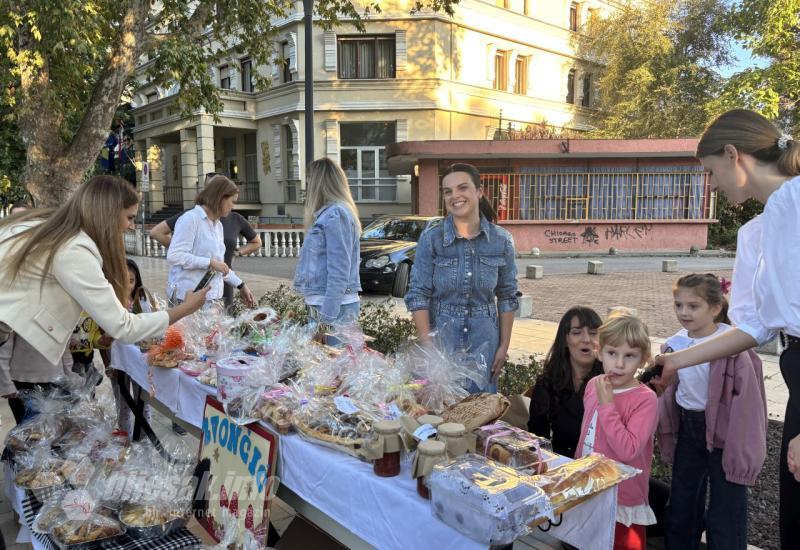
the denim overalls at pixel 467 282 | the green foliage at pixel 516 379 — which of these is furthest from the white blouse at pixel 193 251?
the green foliage at pixel 516 379

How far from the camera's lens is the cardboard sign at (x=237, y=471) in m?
2.24

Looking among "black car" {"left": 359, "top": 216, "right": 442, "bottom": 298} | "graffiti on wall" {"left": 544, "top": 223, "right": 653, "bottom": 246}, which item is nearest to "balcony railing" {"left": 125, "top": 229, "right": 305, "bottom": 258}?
"black car" {"left": 359, "top": 216, "right": 442, "bottom": 298}

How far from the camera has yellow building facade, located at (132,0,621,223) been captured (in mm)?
22875

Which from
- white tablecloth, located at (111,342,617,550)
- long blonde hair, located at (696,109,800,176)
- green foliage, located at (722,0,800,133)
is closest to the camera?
white tablecloth, located at (111,342,617,550)

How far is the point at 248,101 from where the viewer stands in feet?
80.8

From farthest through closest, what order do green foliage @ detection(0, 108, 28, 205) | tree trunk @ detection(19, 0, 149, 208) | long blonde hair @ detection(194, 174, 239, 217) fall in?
green foliage @ detection(0, 108, 28, 205)
tree trunk @ detection(19, 0, 149, 208)
long blonde hair @ detection(194, 174, 239, 217)

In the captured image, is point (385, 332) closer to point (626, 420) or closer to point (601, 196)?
point (626, 420)

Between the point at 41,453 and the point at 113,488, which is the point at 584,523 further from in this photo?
the point at 41,453

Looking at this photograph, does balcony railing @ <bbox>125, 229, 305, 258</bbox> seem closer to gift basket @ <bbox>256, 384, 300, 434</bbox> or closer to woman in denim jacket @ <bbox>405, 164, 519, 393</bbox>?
woman in denim jacket @ <bbox>405, 164, 519, 393</bbox>

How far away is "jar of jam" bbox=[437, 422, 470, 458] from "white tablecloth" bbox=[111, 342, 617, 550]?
16 centimetres

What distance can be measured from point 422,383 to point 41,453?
6.71 feet

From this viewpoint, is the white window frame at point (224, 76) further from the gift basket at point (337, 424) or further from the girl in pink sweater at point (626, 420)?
the girl in pink sweater at point (626, 420)

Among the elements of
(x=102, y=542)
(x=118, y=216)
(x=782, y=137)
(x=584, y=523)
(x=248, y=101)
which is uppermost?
(x=248, y=101)

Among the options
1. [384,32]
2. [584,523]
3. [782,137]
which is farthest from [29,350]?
[384,32]
